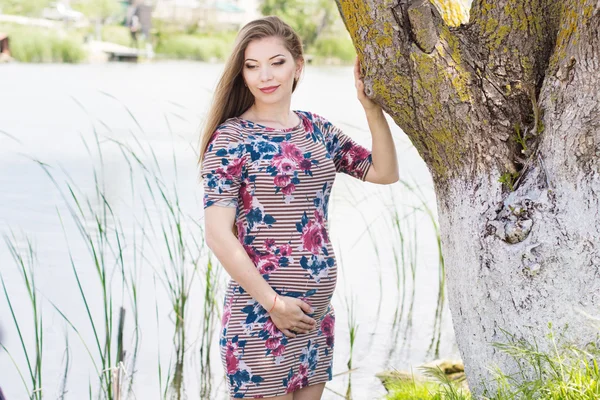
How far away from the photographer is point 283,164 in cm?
218

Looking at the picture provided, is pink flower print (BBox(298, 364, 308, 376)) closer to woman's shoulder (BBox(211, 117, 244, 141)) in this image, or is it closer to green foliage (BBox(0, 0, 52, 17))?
woman's shoulder (BBox(211, 117, 244, 141))

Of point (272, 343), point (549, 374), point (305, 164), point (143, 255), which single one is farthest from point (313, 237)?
point (143, 255)

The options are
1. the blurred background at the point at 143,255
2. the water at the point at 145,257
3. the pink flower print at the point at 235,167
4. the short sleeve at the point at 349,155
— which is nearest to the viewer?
the pink flower print at the point at 235,167

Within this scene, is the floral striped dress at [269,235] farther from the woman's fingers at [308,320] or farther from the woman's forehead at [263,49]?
the woman's forehead at [263,49]

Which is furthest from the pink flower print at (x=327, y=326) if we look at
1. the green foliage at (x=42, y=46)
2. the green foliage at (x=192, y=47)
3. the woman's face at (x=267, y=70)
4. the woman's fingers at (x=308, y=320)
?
the green foliage at (x=192, y=47)

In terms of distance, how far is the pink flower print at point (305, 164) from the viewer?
2217 mm

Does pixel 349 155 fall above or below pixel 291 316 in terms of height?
above

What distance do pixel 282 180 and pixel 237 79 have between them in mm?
375

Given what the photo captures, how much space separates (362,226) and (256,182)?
14.3ft

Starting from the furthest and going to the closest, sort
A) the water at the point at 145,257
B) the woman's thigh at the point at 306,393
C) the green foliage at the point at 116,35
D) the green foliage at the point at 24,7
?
the green foliage at the point at 116,35
the green foliage at the point at 24,7
the water at the point at 145,257
the woman's thigh at the point at 306,393

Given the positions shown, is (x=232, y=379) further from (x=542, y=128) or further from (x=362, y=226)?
(x=362, y=226)

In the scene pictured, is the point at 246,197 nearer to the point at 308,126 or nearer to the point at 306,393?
the point at 308,126

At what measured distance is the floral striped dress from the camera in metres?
2.16

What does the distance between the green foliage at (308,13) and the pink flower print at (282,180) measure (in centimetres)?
2170
